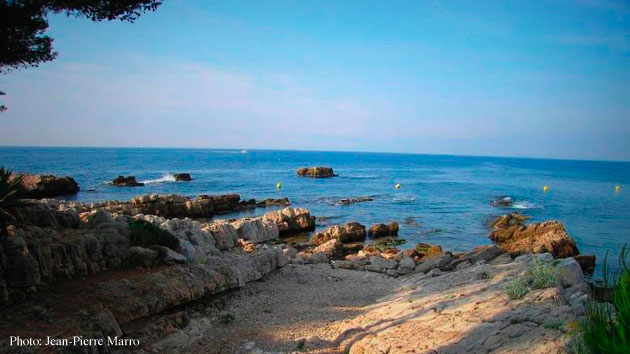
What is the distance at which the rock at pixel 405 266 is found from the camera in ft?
53.4

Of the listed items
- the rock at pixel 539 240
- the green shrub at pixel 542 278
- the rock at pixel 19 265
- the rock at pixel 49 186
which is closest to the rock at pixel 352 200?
the rock at pixel 539 240

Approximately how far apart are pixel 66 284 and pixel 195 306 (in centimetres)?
292

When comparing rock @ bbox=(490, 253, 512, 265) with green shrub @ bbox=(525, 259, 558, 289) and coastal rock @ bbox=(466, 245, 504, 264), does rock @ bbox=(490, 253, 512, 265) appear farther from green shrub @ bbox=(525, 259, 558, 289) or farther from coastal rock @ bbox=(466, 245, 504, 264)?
green shrub @ bbox=(525, 259, 558, 289)

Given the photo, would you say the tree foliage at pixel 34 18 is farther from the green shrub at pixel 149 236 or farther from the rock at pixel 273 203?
the rock at pixel 273 203

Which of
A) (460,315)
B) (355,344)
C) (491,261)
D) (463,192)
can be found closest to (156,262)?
(355,344)

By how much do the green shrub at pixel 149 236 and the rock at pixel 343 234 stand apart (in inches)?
537

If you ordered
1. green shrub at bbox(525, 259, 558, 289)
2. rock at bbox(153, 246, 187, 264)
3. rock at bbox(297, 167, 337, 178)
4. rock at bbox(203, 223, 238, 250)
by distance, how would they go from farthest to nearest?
rock at bbox(297, 167, 337, 178), rock at bbox(203, 223, 238, 250), rock at bbox(153, 246, 187, 264), green shrub at bbox(525, 259, 558, 289)

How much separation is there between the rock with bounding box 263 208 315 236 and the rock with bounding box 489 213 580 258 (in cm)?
1300

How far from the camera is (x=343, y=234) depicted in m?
25.7

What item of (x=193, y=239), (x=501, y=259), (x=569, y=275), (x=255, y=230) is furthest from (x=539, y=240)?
(x=193, y=239)

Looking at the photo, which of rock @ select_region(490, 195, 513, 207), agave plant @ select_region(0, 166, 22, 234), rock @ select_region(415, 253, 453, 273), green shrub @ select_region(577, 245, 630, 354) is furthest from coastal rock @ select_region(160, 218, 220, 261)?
rock @ select_region(490, 195, 513, 207)

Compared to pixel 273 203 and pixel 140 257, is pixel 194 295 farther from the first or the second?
pixel 273 203

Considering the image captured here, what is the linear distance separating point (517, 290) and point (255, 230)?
1597 cm

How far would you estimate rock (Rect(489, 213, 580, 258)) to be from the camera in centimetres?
2081
